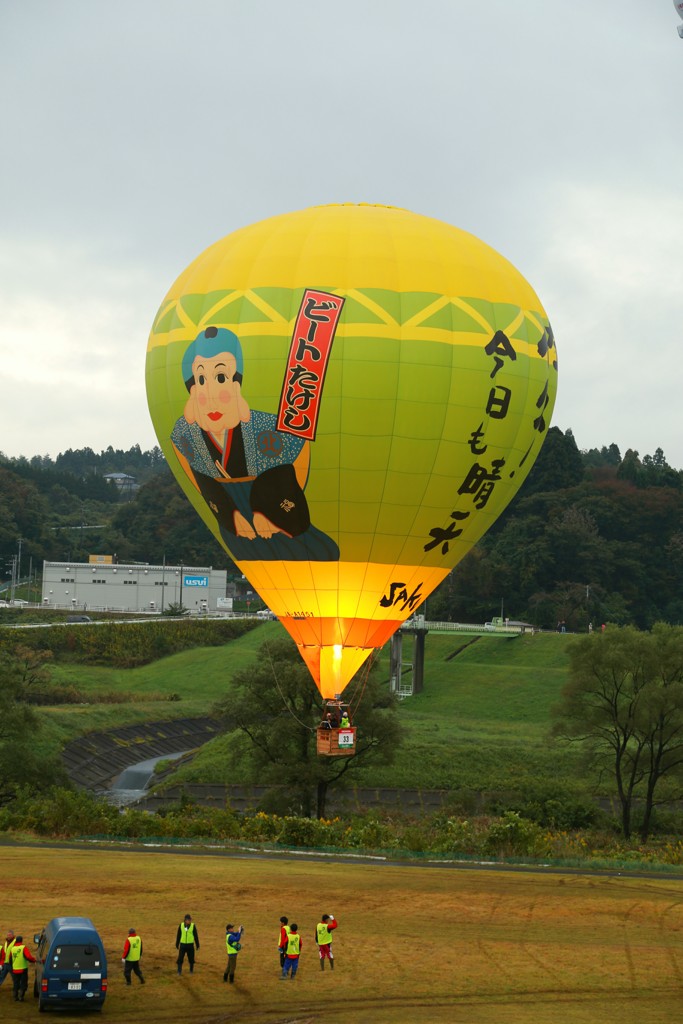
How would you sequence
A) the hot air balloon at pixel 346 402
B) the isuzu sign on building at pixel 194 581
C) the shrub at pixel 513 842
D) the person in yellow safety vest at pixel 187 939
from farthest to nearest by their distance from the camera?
1. the isuzu sign on building at pixel 194 581
2. the shrub at pixel 513 842
3. the hot air balloon at pixel 346 402
4. the person in yellow safety vest at pixel 187 939

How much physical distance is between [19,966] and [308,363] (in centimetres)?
1911

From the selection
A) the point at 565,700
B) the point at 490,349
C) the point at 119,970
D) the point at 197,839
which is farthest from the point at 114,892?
the point at 565,700

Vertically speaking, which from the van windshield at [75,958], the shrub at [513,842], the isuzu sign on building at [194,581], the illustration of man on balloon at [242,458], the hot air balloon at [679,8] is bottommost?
the shrub at [513,842]

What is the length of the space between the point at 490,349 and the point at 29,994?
2268cm

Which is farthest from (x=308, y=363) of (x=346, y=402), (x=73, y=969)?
(x=73, y=969)

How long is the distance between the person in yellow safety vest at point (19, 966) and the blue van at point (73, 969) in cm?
81

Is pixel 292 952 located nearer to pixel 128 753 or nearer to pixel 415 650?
pixel 128 753

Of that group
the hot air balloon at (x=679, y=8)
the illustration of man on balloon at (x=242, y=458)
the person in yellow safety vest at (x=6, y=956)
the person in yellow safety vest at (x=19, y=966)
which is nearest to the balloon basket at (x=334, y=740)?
the illustration of man on balloon at (x=242, y=458)

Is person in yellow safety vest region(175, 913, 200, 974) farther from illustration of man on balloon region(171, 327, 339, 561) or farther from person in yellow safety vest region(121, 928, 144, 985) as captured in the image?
illustration of man on balloon region(171, 327, 339, 561)

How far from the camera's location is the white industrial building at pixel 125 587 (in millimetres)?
149250

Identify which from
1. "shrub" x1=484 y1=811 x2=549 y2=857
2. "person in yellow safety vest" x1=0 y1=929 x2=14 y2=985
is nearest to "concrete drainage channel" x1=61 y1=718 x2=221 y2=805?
"shrub" x1=484 y1=811 x2=549 y2=857

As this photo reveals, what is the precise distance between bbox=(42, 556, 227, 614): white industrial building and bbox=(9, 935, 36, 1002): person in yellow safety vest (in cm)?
12306

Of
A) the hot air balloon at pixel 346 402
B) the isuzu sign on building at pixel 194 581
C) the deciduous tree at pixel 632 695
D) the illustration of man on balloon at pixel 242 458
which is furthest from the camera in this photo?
the isuzu sign on building at pixel 194 581

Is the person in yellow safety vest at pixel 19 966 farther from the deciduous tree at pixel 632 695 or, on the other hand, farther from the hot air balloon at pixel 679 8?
the hot air balloon at pixel 679 8
